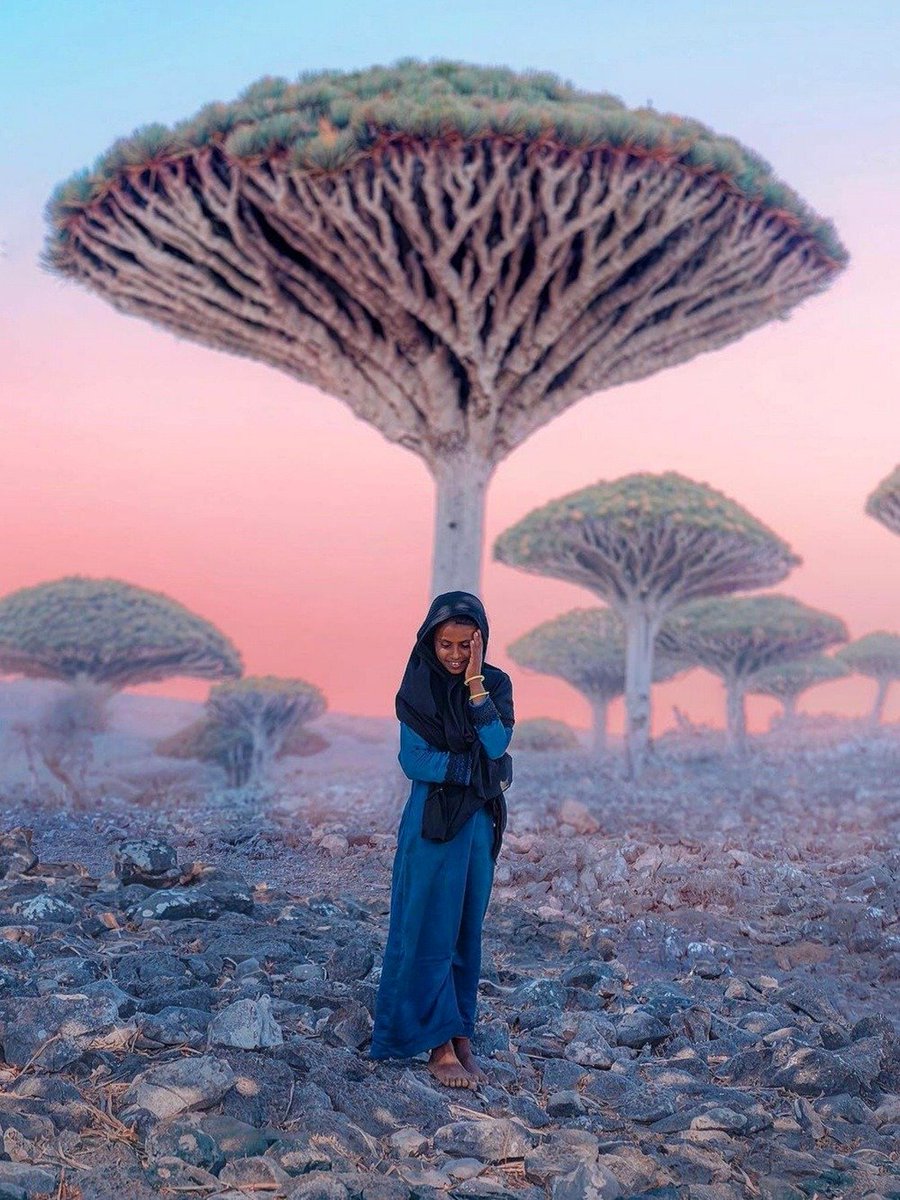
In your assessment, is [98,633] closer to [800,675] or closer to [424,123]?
[424,123]

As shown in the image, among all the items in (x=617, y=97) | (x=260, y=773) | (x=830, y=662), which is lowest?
(x=260, y=773)

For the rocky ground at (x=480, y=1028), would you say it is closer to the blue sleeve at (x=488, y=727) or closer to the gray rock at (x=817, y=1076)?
the gray rock at (x=817, y=1076)

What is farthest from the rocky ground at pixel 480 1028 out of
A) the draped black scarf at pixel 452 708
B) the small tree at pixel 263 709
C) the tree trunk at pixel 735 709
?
the tree trunk at pixel 735 709

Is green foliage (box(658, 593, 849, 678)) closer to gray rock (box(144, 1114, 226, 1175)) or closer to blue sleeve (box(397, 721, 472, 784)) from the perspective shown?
blue sleeve (box(397, 721, 472, 784))

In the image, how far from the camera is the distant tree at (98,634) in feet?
92.6

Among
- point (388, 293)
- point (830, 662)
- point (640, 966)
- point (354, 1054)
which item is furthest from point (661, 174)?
point (830, 662)

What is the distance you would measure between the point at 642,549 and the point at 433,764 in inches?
659

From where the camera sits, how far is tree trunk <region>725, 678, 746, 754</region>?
3081 cm

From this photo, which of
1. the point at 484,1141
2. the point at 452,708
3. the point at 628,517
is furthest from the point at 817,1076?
the point at 628,517

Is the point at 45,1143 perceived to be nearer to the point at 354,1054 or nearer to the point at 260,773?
the point at 354,1054

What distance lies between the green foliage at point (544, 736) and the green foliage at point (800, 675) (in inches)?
312

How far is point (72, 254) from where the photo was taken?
34.7ft

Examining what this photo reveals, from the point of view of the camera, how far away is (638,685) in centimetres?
2012

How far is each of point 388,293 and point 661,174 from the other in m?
2.46
